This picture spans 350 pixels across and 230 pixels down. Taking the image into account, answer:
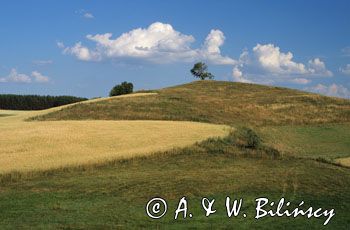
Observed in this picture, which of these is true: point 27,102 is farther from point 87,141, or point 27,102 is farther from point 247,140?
point 247,140

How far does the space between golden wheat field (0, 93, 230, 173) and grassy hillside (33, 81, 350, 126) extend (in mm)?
10704

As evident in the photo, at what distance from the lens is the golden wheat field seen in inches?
1143

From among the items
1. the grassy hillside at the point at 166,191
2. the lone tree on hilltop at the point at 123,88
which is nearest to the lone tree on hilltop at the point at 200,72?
the lone tree on hilltop at the point at 123,88

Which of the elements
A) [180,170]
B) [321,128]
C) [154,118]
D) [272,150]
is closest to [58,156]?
[180,170]

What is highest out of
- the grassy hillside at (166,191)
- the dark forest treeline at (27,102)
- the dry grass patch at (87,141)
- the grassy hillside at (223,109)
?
the dark forest treeline at (27,102)

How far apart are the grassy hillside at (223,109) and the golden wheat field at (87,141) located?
1070 centimetres

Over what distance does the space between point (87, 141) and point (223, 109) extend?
3183 centimetres

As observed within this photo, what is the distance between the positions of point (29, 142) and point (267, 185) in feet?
57.8

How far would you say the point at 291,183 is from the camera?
24344 millimetres

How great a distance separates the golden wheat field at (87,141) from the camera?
29031 millimetres

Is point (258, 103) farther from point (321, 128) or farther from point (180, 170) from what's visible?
point (180, 170)

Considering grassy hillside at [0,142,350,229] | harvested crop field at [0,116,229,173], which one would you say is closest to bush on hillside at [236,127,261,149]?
harvested crop field at [0,116,229,173]

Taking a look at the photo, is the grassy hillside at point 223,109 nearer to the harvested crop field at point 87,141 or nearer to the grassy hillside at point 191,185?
the grassy hillside at point 191,185

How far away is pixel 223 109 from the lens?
65188 mm
